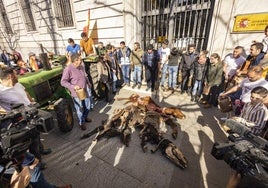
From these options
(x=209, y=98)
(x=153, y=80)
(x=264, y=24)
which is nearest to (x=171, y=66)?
(x=153, y=80)

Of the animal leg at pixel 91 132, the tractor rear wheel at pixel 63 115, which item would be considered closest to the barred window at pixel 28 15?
the tractor rear wheel at pixel 63 115

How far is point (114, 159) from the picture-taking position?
115 inches

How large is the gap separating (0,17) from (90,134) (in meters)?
19.7

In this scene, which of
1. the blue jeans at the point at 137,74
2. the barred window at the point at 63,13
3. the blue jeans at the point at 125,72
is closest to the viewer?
the blue jeans at the point at 137,74

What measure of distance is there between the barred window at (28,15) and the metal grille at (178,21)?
35.6ft

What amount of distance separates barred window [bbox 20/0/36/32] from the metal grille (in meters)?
10.9

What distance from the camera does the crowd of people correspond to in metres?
2.46

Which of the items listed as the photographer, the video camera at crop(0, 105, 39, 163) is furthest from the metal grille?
the video camera at crop(0, 105, 39, 163)

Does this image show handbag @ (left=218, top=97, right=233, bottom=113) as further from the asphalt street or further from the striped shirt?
the striped shirt

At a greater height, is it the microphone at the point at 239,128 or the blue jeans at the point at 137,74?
the microphone at the point at 239,128

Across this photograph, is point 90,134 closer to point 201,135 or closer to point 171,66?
point 201,135

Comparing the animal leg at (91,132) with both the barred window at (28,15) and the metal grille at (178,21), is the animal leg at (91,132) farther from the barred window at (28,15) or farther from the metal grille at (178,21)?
the barred window at (28,15)

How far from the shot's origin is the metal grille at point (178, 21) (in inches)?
212

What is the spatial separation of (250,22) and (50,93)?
637 cm
